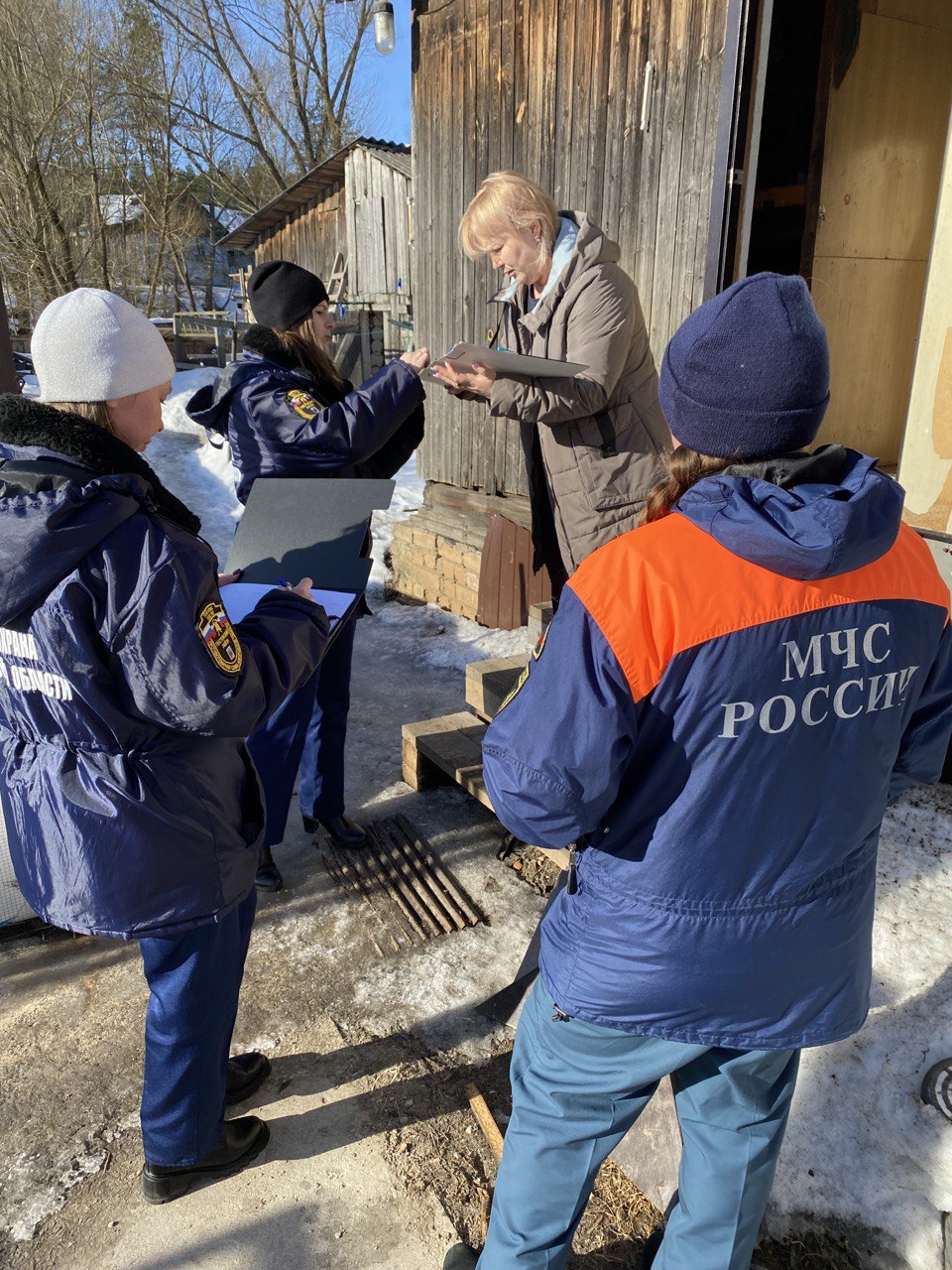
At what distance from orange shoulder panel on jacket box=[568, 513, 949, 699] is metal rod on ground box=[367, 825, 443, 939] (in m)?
2.08

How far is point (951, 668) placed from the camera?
1.44 metres

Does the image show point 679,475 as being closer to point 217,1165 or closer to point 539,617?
point 217,1165

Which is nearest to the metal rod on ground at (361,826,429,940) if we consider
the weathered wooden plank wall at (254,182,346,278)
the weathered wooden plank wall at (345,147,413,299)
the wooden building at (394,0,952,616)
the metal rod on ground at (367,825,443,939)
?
the metal rod on ground at (367,825,443,939)

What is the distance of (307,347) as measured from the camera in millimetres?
2875

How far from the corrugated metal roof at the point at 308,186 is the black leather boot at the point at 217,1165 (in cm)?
1524

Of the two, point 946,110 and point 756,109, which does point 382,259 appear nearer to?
point 946,110

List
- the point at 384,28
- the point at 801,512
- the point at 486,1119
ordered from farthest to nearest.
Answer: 1. the point at 384,28
2. the point at 486,1119
3. the point at 801,512

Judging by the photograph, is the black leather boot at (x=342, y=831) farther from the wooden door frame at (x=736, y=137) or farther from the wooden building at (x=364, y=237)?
the wooden building at (x=364, y=237)

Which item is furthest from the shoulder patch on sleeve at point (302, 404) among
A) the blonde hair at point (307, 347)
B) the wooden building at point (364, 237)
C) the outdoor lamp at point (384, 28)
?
the wooden building at point (364, 237)

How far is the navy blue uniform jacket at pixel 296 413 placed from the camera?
9.00 feet

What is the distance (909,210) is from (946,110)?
558 mm

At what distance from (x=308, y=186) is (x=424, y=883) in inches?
670

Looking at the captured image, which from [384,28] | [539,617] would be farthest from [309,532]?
[384,28]

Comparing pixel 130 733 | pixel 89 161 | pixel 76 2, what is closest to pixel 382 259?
pixel 89 161
